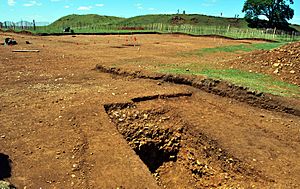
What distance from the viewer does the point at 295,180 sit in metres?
5.40

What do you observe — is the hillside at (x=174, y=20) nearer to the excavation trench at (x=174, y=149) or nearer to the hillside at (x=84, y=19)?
the hillside at (x=84, y=19)

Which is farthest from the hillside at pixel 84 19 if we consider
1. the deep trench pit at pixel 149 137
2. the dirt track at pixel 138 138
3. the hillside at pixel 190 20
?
the deep trench pit at pixel 149 137

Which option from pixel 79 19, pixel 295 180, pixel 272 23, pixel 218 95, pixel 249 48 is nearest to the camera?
pixel 295 180

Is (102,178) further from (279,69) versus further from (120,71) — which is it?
(279,69)

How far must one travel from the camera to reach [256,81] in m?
10.1

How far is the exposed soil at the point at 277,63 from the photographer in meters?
10.8

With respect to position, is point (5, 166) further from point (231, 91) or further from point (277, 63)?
point (277, 63)

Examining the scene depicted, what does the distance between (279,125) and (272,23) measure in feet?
172

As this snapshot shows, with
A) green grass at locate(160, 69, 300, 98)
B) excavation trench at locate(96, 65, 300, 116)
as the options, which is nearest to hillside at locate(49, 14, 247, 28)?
green grass at locate(160, 69, 300, 98)

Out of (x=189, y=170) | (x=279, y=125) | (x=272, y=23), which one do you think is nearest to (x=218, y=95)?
(x=279, y=125)

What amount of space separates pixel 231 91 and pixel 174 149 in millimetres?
2885

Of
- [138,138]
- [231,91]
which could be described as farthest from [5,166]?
[231,91]

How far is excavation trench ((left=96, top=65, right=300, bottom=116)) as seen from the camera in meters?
8.25

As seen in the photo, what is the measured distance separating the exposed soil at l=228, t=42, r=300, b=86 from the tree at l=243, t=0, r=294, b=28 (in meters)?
45.5
